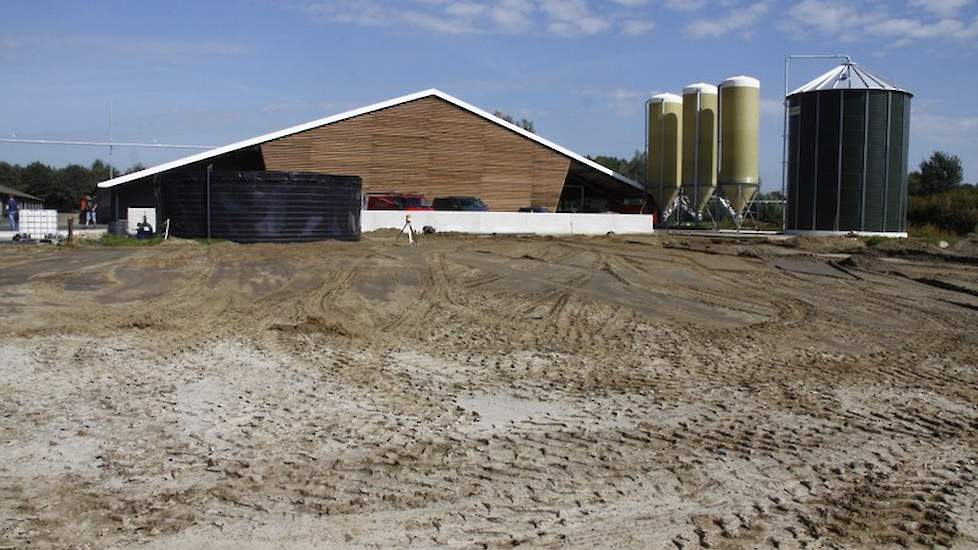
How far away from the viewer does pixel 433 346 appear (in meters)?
11.3

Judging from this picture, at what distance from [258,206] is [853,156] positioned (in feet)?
97.4

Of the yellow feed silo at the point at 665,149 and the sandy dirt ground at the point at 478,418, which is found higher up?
the yellow feed silo at the point at 665,149

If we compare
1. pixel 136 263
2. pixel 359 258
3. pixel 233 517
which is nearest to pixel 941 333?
pixel 233 517

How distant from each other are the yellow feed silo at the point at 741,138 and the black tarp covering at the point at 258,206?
29121mm

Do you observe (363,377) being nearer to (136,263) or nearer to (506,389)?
(506,389)

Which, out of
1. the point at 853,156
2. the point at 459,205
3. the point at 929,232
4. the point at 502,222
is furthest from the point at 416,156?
the point at 929,232

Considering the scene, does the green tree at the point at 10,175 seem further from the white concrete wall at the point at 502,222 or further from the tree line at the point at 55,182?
the white concrete wall at the point at 502,222

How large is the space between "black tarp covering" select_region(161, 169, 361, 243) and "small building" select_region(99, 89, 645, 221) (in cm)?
2037

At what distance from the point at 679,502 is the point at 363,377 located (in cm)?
443

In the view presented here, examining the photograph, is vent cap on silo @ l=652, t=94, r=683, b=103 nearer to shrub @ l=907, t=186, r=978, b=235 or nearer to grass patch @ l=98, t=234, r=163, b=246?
shrub @ l=907, t=186, r=978, b=235

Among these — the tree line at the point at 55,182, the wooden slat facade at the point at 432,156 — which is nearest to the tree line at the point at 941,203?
the wooden slat facade at the point at 432,156

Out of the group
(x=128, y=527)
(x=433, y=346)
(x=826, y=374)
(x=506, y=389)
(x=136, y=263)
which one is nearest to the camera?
(x=128, y=527)

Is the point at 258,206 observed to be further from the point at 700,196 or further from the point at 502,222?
the point at 700,196

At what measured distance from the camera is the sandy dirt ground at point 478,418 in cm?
539
